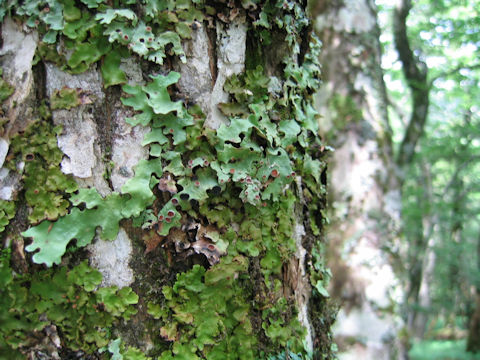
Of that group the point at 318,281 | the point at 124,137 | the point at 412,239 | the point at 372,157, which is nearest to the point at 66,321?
the point at 124,137

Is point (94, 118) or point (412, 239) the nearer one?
point (94, 118)

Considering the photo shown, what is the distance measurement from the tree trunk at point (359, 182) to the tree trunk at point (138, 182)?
2741mm

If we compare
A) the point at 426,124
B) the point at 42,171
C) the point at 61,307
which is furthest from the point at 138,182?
the point at 426,124

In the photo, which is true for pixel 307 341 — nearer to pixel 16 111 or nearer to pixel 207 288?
pixel 207 288

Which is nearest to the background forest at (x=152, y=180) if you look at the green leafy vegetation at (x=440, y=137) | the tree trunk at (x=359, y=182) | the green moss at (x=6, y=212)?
the green moss at (x=6, y=212)

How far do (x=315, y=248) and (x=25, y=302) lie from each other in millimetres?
884

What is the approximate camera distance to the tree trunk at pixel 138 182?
0.93 metres

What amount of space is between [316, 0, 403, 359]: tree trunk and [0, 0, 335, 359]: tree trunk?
274 centimetres

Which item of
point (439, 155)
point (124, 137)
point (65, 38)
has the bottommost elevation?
point (439, 155)

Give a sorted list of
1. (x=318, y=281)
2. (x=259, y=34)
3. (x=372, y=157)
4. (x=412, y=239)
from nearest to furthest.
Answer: (x=259, y=34)
(x=318, y=281)
(x=372, y=157)
(x=412, y=239)

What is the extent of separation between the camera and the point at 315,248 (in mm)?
1348

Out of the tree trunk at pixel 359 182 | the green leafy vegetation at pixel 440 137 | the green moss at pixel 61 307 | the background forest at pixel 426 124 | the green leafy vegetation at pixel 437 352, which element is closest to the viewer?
the green moss at pixel 61 307

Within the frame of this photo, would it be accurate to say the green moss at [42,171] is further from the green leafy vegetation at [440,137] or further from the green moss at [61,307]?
the green leafy vegetation at [440,137]

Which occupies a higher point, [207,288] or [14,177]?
[14,177]
